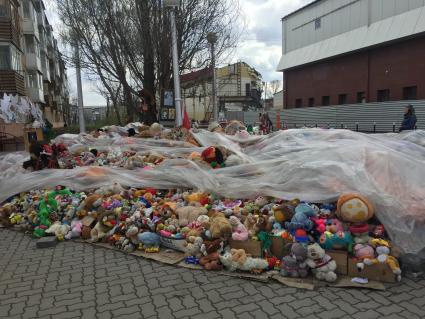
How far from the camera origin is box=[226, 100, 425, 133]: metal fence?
2077 cm

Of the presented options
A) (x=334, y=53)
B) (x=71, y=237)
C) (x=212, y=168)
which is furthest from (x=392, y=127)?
(x=71, y=237)

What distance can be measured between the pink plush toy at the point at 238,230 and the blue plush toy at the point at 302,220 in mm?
453

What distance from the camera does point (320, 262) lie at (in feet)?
12.7

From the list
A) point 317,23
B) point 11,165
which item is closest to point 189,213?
point 11,165

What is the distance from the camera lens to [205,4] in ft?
46.8

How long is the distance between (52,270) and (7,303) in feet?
2.47

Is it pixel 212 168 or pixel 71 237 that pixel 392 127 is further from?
pixel 71 237

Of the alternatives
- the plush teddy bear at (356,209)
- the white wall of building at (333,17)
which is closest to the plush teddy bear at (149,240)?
the plush teddy bear at (356,209)

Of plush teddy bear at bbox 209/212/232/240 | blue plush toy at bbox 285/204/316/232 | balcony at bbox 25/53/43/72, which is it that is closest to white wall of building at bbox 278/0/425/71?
blue plush toy at bbox 285/204/316/232

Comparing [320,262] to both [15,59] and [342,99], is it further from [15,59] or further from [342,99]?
[15,59]

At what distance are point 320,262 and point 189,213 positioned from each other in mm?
1773

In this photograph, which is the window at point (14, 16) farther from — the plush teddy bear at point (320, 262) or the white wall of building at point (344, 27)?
the plush teddy bear at point (320, 262)

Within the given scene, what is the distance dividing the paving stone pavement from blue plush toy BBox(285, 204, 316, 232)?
2.28 ft

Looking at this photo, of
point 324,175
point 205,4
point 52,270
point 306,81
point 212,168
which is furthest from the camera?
point 306,81
